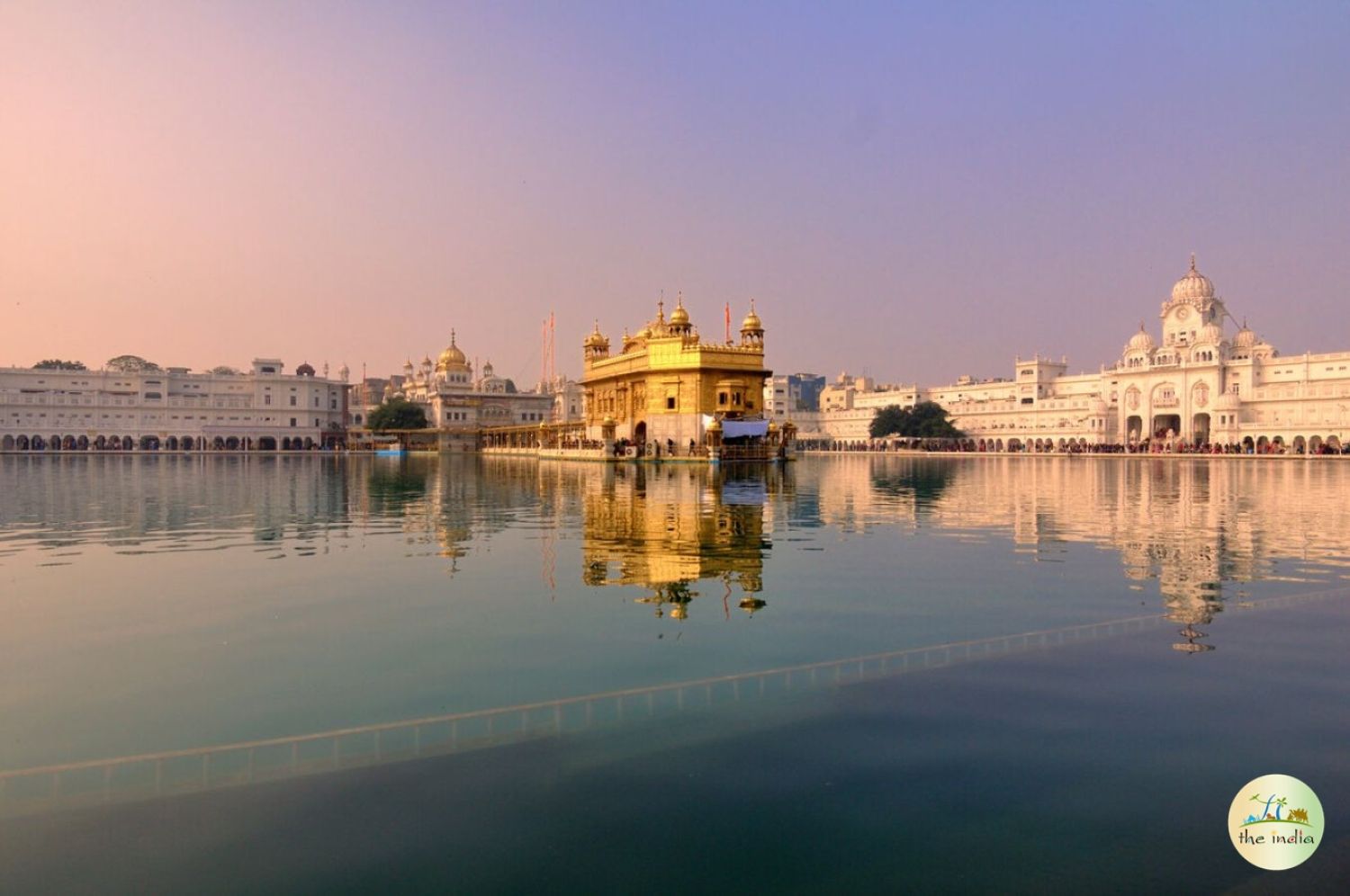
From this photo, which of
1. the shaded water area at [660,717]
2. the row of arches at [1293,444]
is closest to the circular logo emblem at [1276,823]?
the shaded water area at [660,717]

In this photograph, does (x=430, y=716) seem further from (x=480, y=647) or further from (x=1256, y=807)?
(x=1256, y=807)

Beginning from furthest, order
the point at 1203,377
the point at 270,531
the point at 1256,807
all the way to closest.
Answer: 1. the point at 1203,377
2. the point at 270,531
3. the point at 1256,807

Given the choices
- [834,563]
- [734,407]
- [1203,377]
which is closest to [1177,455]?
[1203,377]

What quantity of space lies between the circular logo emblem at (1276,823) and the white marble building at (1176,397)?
88.0m

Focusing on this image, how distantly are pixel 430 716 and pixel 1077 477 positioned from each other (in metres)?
37.9

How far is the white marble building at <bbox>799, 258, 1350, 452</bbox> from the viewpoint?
267 ft

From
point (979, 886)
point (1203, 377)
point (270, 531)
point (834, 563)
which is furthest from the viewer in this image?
point (1203, 377)

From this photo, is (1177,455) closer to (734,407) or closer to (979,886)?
(734,407)

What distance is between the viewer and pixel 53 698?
6273mm

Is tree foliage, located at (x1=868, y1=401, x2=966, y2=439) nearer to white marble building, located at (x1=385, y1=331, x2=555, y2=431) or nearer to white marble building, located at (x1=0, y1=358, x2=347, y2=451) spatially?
white marble building, located at (x1=385, y1=331, x2=555, y2=431)

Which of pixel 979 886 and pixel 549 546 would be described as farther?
pixel 549 546

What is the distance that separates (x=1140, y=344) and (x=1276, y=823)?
4281 inches

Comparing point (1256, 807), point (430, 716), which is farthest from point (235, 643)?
point (1256, 807)

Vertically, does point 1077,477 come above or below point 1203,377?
below
